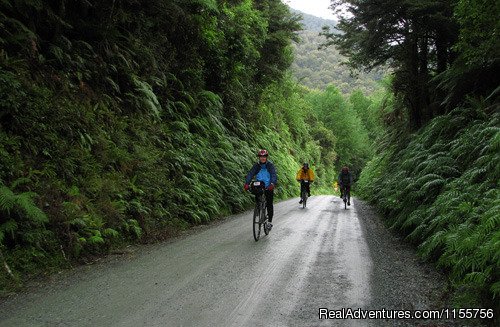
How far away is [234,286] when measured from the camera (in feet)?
17.5

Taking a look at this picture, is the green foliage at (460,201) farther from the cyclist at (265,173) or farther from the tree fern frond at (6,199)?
the tree fern frond at (6,199)

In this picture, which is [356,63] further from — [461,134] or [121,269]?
[121,269]

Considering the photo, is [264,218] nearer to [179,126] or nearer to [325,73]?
[179,126]

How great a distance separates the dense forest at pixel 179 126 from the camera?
6.13 metres

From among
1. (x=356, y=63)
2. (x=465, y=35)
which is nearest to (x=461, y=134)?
(x=465, y=35)

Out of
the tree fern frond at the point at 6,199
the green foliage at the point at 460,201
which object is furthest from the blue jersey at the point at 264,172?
the tree fern frond at the point at 6,199

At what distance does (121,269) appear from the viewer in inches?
242

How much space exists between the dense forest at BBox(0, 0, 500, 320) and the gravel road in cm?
54

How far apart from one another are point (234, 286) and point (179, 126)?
28.7 feet

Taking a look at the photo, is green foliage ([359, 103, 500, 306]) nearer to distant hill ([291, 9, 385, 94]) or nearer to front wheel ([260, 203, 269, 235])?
front wheel ([260, 203, 269, 235])

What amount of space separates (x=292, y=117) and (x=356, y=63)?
75.1 feet

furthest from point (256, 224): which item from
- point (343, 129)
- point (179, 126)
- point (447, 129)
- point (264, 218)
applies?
point (343, 129)

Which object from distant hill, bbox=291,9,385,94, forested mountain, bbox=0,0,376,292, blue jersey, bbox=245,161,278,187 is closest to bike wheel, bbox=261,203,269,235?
blue jersey, bbox=245,161,278,187

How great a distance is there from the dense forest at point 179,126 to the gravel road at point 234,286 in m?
0.54
